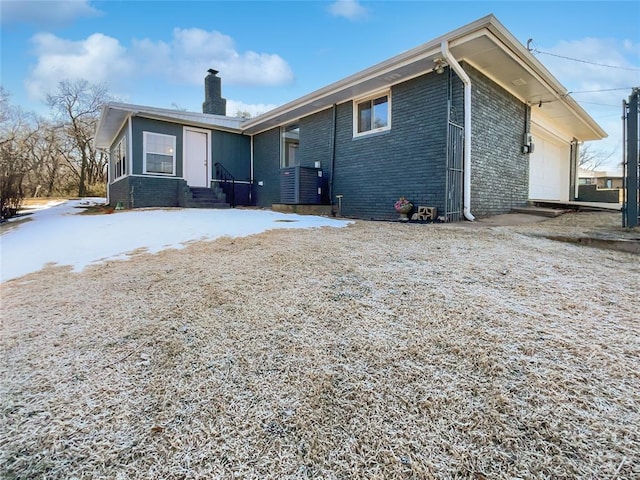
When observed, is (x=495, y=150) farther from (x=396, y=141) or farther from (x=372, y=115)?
(x=372, y=115)

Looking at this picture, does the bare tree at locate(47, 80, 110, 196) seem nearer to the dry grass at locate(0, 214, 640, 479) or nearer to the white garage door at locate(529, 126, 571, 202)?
the white garage door at locate(529, 126, 571, 202)

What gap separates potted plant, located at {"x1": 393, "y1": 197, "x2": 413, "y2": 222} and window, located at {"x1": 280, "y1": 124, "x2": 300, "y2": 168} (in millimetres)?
4766

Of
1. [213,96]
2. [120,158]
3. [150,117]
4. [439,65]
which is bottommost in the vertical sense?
[120,158]

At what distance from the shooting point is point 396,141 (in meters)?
6.94

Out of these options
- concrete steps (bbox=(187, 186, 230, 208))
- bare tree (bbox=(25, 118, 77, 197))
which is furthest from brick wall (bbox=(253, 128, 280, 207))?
bare tree (bbox=(25, 118, 77, 197))

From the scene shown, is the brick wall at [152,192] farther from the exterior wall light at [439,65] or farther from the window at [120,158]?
the exterior wall light at [439,65]

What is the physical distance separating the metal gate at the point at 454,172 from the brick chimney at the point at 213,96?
398 inches

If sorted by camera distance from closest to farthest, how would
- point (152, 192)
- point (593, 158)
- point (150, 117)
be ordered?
point (150, 117) → point (152, 192) → point (593, 158)

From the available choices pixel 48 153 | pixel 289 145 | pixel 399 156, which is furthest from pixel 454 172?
pixel 48 153

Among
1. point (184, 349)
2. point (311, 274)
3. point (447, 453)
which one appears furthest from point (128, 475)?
point (311, 274)

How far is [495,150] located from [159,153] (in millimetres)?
9422

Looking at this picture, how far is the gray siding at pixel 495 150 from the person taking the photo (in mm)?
6484

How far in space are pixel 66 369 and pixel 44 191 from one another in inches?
1199

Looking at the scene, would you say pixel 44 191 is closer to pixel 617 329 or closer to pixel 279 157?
pixel 279 157
